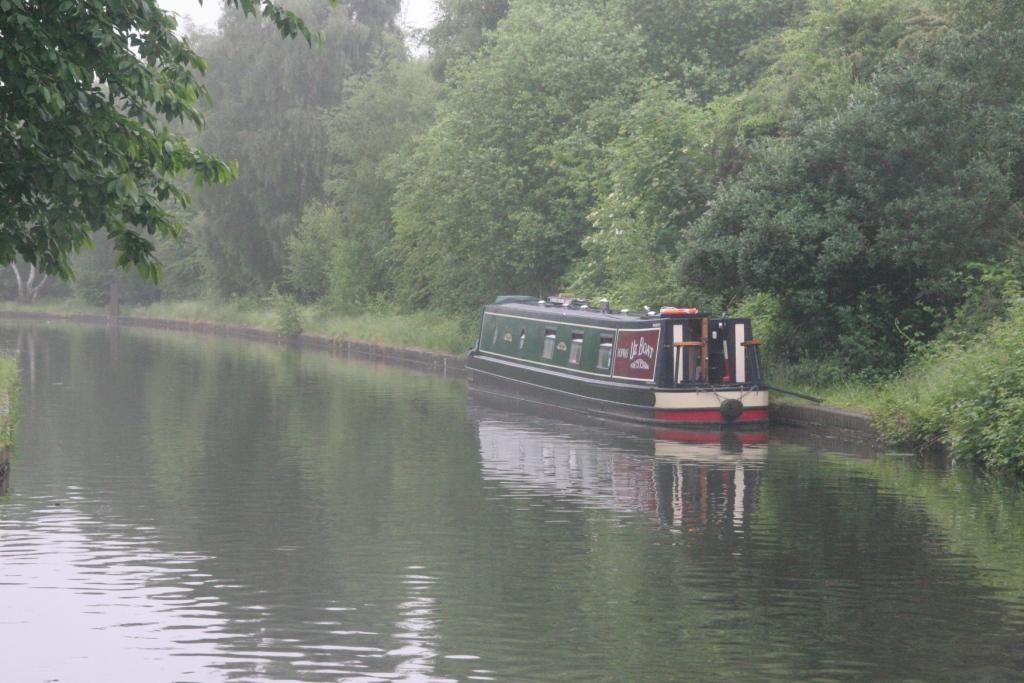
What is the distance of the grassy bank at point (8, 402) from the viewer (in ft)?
54.5

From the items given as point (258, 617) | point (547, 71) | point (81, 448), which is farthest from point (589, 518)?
point (547, 71)

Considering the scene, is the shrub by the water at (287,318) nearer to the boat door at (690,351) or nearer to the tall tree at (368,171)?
the tall tree at (368,171)

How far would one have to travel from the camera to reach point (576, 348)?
88.3 ft

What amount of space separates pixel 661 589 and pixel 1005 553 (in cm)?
326

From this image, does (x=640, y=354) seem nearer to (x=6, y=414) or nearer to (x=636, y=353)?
(x=636, y=353)

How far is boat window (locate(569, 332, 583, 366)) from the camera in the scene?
26688 millimetres

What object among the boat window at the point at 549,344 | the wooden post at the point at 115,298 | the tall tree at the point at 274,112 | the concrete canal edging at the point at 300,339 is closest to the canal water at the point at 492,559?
the boat window at the point at 549,344

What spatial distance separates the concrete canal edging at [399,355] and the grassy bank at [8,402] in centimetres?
1071

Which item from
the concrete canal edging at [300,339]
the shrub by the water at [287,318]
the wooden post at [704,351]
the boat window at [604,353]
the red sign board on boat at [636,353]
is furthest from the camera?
the shrub by the water at [287,318]

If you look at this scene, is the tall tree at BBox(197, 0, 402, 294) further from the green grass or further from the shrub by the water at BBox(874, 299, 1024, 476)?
the shrub by the water at BBox(874, 299, 1024, 476)

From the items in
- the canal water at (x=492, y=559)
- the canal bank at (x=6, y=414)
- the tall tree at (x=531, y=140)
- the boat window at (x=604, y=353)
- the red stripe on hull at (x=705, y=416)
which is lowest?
the canal water at (x=492, y=559)

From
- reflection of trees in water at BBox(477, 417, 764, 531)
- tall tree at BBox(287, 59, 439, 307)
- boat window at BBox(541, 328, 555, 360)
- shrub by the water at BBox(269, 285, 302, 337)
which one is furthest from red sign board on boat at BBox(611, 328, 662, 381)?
shrub by the water at BBox(269, 285, 302, 337)

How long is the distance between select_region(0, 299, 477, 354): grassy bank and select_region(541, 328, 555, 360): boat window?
929cm

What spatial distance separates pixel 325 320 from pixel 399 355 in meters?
10.3
